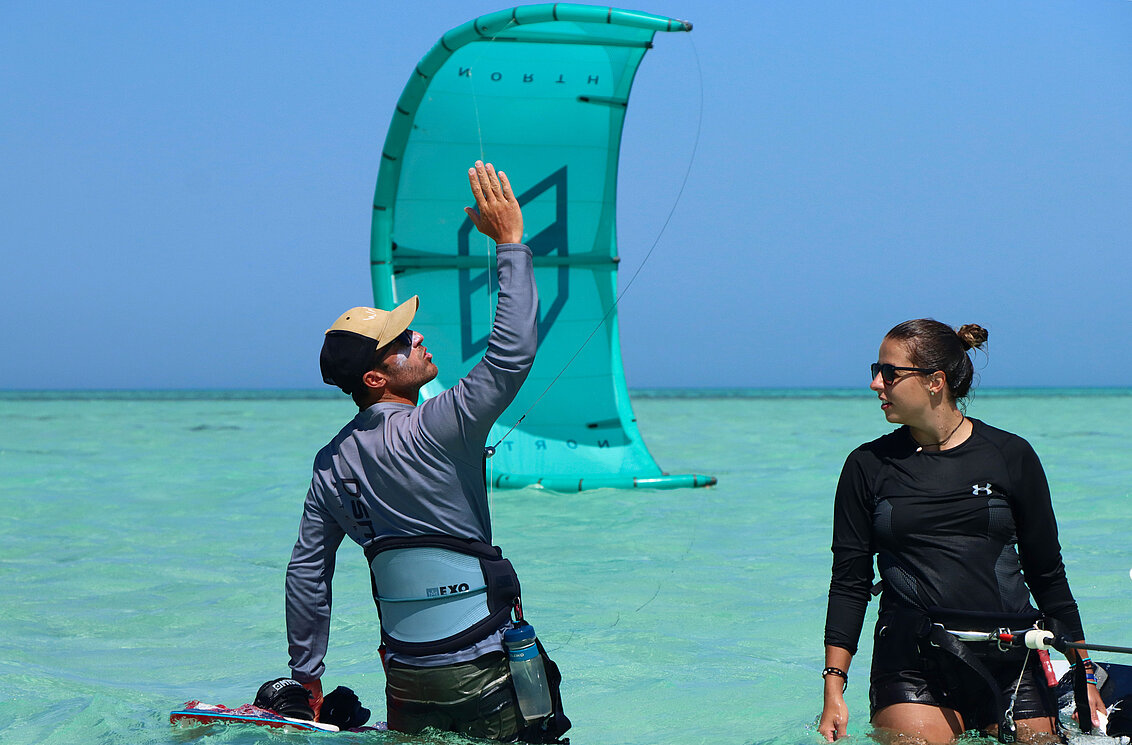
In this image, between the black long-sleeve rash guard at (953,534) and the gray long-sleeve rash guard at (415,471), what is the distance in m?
0.89

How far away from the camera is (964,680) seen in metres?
2.67

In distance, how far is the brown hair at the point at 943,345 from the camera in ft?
8.92

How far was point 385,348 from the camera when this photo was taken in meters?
2.66

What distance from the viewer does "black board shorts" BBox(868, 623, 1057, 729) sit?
2641 mm

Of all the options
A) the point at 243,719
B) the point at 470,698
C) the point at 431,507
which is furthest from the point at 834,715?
the point at 243,719

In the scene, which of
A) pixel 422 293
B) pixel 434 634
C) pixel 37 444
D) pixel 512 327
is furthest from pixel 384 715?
pixel 37 444

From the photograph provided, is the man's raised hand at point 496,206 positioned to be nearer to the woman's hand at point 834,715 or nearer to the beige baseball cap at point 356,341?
the beige baseball cap at point 356,341

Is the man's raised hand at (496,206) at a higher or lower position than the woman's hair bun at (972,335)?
higher

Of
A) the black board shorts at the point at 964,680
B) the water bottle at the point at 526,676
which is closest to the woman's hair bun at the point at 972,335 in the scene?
the black board shorts at the point at 964,680

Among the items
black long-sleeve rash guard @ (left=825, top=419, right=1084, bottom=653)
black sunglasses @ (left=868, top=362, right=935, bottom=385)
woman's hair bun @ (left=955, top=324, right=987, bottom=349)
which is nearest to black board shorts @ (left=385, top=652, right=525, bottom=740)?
black long-sleeve rash guard @ (left=825, top=419, right=1084, bottom=653)

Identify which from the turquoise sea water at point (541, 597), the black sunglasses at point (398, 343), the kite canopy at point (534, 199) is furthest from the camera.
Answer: the kite canopy at point (534, 199)

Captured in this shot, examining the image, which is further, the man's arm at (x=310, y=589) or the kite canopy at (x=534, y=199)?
the kite canopy at (x=534, y=199)

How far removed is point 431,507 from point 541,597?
326 cm

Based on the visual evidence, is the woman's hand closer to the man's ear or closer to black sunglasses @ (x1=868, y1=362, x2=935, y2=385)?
black sunglasses @ (x1=868, y1=362, x2=935, y2=385)
